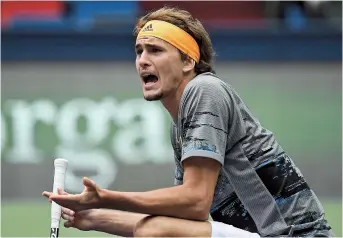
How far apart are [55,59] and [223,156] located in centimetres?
507

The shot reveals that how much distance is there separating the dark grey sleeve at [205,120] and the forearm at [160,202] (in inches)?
7.7

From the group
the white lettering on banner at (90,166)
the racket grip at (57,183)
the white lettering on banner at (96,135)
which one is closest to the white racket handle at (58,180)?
the racket grip at (57,183)

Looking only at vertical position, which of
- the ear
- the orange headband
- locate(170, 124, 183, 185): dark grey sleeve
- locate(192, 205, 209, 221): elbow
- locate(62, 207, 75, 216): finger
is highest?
the orange headband

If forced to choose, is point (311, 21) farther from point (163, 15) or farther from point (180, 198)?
point (180, 198)

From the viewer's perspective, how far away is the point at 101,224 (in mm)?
4547

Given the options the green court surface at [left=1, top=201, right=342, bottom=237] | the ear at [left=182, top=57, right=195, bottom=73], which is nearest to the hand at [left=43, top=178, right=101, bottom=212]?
the ear at [left=182, top=57, right=195, bottom=73]

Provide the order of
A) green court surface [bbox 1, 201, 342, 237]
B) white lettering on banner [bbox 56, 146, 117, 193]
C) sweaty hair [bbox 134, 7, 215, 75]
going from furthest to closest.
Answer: white lettering on banner [bbox 56, 146, 117, 193], green court surface [bbox 1, 201, 342, 237], sweaty hair [bbox 134, 7, 215, 75]

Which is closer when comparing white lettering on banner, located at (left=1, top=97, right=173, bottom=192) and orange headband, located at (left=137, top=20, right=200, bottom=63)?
orange headband, located at (left=137, top=20, right=200, bottom=63)

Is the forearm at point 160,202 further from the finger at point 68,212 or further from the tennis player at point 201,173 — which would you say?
the finger at point 68,212

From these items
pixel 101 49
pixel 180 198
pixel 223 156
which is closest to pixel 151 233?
pixel 180 198

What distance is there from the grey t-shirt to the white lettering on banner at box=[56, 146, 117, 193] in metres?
4.16

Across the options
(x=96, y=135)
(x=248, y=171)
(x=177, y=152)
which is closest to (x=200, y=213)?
(x=248, y=171)

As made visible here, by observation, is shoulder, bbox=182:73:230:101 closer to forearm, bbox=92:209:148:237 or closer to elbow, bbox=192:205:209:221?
elbow, bbox=192:205:209:221

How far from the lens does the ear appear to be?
14.6 ft
